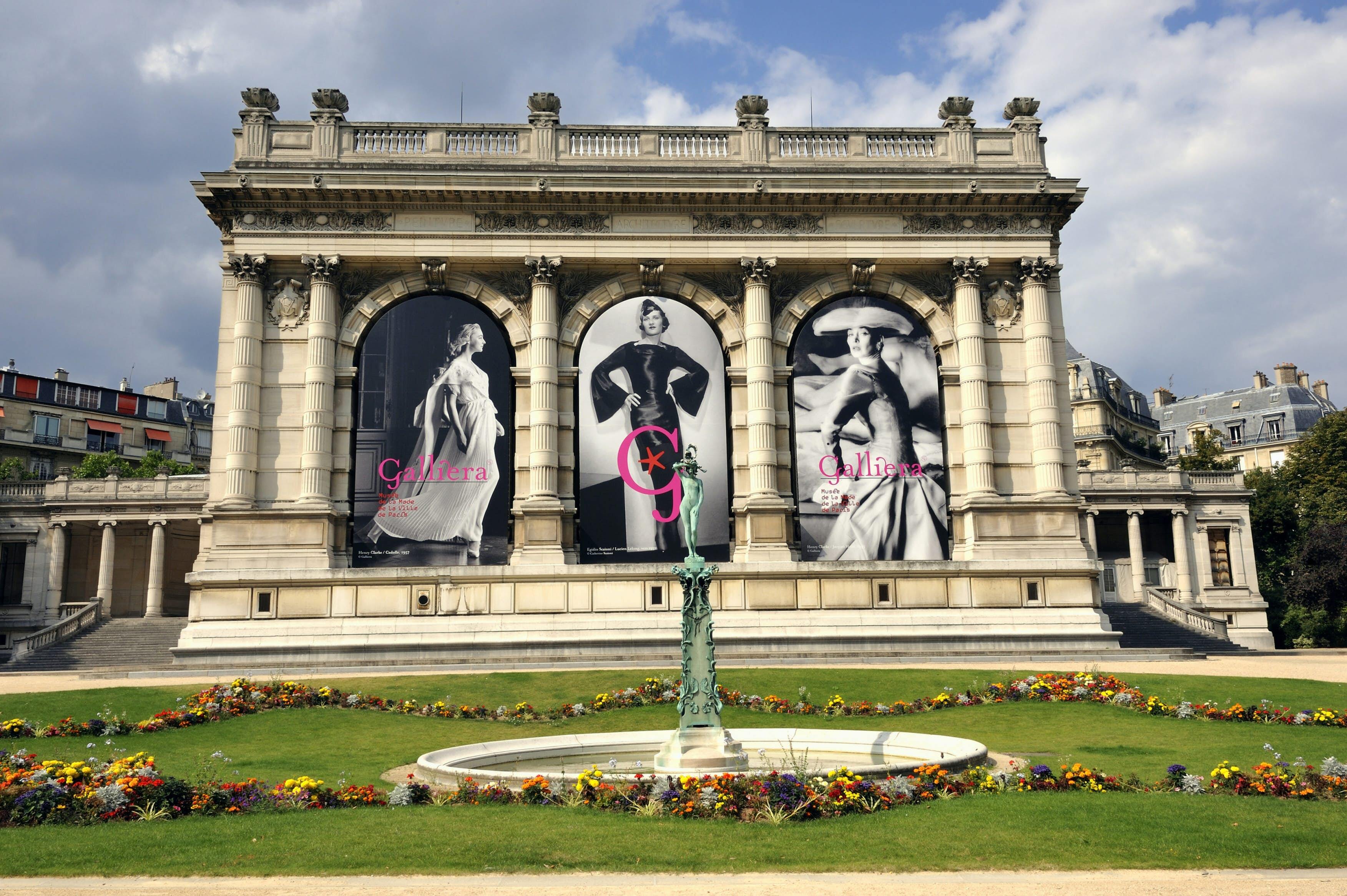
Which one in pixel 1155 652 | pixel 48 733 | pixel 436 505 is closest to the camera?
pixel 48 733

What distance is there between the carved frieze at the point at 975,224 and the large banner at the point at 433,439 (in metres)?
18.9

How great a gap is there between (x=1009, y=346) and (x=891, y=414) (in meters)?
6.41

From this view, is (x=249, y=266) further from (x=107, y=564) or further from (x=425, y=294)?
(x=107, y=564)

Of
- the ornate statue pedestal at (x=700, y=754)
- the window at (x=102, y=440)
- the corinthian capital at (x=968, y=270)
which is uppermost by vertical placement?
the window at (x=102, y=440)

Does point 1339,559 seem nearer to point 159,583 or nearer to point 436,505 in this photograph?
point 436,505

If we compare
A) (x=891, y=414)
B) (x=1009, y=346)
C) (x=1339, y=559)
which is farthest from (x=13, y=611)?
(x=1339, y=559)

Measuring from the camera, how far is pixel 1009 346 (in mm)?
45688

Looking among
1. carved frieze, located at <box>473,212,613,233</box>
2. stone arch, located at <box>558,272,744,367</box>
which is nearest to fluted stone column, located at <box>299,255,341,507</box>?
carved frieze, located at <box>473,212,613,233</box>

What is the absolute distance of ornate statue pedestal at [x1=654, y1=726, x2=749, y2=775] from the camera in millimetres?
17453

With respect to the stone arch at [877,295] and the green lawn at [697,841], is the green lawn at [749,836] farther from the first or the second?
the stone arch at [877,295]

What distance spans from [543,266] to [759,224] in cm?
965

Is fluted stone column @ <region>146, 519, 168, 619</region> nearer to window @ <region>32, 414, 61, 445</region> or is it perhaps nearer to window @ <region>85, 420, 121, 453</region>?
window @ <region>32, 414, 61, 445</region>

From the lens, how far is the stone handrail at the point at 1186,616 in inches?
1996

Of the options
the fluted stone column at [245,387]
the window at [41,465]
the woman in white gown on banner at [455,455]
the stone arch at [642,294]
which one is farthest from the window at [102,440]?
Result: the stone arch at [642,294]
